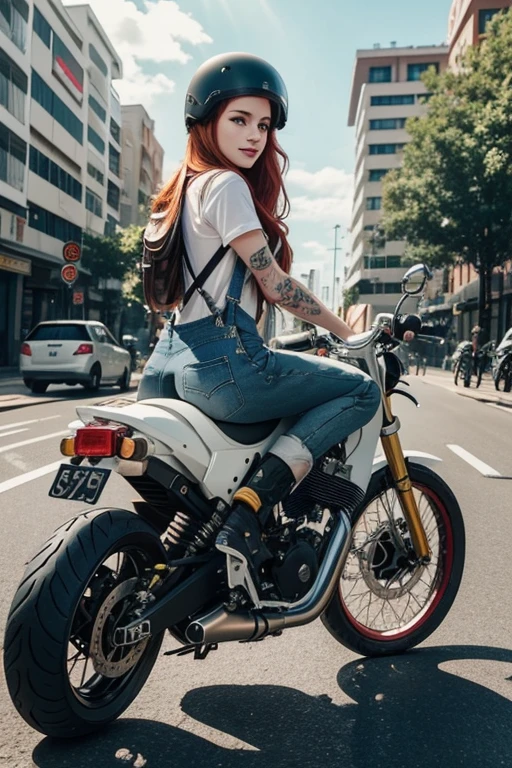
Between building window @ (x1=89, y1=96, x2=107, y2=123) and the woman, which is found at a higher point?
building window @ (x1=89, y1=96, x2=107, y2=123)

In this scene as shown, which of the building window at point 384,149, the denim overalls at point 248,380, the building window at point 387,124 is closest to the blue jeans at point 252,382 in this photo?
the denim overalls at point 248,380

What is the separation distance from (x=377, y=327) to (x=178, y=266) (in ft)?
2.55

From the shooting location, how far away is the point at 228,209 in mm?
2646

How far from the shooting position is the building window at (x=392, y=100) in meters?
90.4

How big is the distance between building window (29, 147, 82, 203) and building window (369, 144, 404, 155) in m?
52.4

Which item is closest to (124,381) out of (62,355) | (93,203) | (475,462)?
(62,355)

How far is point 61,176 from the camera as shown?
42.1 metres

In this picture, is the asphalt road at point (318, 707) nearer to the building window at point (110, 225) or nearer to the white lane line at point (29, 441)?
the white lane line at point (29, 441)

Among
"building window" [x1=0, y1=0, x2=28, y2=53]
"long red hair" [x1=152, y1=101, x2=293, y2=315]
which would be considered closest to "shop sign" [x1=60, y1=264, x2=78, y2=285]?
"building window" [x1=0, y1=0, x2=28, y2=53]

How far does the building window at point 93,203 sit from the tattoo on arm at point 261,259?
4988 centimetres

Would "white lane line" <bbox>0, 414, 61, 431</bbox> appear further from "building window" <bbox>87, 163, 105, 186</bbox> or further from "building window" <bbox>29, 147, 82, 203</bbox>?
"building window" <bbox>87, 163, 105, 186</bbox>

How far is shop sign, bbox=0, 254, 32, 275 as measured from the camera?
30.2 meters

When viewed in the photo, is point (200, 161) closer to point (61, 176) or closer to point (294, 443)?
point (294, 443)

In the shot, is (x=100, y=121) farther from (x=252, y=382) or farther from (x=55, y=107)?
(x=252, y=382)
